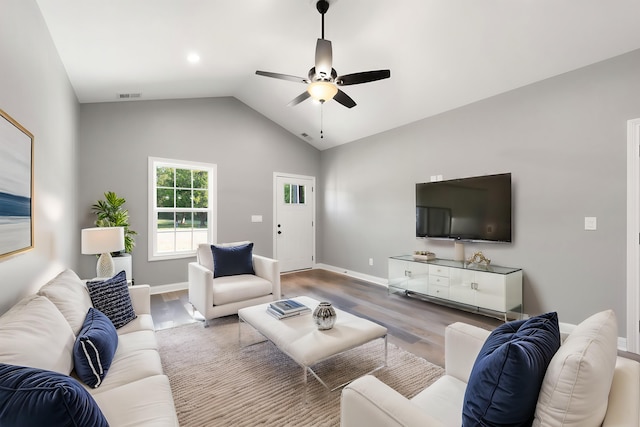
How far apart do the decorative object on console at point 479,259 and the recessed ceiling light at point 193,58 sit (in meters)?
4.21

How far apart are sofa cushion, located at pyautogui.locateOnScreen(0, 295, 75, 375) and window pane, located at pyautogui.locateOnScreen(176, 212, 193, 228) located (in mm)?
3430

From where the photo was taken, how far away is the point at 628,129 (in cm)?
269

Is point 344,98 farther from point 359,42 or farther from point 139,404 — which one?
point 139,404

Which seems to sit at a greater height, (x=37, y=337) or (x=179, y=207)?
(x=179, y=207)

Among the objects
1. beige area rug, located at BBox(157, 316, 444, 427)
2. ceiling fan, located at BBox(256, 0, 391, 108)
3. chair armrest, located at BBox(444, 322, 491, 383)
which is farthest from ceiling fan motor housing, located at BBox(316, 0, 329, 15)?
beige area rug, located at BBox(157, 316, 444, 427)

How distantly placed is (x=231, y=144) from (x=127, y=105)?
1.62 m

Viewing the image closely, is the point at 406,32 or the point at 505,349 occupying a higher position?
the point at 406,32

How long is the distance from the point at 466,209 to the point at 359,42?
96.5 inches

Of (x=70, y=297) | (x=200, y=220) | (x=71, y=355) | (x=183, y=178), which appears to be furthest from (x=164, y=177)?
(x=71, y=355)

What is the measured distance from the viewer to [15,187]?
1820 mm

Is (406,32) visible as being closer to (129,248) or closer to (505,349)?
(505,349)

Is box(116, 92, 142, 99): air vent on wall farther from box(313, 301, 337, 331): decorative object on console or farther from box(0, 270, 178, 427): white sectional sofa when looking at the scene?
box(313, 301, 337, 331): decorative object on console

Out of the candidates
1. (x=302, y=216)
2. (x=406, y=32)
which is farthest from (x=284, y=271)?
(x=406, y=32)

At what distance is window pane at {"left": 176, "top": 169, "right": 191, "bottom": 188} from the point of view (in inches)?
194
